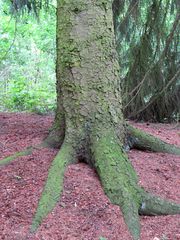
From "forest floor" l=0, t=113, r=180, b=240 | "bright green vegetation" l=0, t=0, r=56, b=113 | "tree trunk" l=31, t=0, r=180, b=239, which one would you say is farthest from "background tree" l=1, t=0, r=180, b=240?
"bright green vegetation" l=0, t=0, r=56, b=113

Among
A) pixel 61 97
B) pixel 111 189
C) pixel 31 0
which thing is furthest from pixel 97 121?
pixel 31 0

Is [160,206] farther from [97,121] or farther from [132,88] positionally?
[132,88]

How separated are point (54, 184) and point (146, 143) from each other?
1250mm

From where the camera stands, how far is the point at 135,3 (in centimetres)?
602

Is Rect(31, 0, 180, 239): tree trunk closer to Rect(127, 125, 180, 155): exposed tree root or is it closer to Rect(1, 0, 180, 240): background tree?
Rect(1, 0, 180, 240): background tree

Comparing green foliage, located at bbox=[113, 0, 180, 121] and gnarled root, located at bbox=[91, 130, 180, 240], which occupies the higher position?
green foliage, located at bbox=[113, 0, 180, 121]

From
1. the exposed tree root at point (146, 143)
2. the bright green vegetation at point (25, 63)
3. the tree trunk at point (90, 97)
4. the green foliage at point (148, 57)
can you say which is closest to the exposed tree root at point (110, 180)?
the tree trunk at point (90, 97)

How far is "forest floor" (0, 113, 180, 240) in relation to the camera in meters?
2.81

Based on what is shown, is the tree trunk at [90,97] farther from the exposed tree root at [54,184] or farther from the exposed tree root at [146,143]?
the exposed tree root at [146,143]

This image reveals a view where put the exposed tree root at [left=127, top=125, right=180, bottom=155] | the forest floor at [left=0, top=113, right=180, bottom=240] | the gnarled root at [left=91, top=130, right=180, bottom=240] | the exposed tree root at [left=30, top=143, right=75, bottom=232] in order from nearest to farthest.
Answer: the forest floor at [left=0, top=113, right=180, bottom=240]
the exposed tree root at [left=30, top=143, right=75, bottom=232]
the gnarled root at [left=91, top=130, right=180, bottom=240]
the exposed tree root at [left=127, top=125, right=180, bottom=155]

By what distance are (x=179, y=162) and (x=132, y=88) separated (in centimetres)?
278

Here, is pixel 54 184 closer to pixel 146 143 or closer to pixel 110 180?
pixel 110 180

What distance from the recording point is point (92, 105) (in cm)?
356

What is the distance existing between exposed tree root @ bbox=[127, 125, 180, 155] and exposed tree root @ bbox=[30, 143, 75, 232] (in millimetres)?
714
